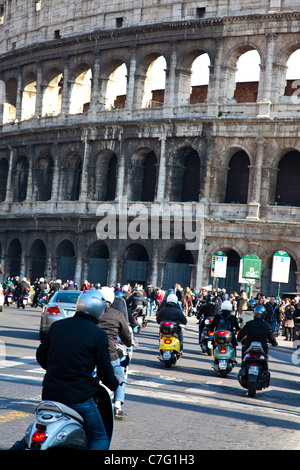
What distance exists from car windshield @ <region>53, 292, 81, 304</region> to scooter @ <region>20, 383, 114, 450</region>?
43.8 ft

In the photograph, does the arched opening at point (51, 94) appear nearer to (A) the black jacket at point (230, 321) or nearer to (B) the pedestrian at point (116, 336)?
(A) the black jacket at point (230, 321)

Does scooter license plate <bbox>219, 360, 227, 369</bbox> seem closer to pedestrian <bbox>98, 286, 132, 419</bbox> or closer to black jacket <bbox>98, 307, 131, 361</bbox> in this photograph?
pedestrian <bbox>98, 286, 132, 419</bbox>

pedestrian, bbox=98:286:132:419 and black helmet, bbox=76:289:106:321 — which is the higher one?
black helmet, bbox=76:289:106:321

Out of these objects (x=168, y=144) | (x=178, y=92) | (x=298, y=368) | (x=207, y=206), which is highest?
(x=178, y=92)

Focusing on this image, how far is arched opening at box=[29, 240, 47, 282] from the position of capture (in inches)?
1807

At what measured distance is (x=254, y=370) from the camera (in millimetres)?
12742

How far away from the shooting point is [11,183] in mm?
47781

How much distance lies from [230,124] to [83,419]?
3280 centimetres

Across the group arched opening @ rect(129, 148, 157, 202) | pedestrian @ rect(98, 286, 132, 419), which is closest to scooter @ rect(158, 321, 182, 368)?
pedestrian @ rect(98, 286, 132, 419)

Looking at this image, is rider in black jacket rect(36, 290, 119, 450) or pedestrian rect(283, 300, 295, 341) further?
pedestrian rect(283, 300, 295, 341)

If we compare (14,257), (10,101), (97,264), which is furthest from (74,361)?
(10,101)

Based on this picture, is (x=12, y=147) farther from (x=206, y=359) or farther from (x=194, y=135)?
(x=206, y=359)
